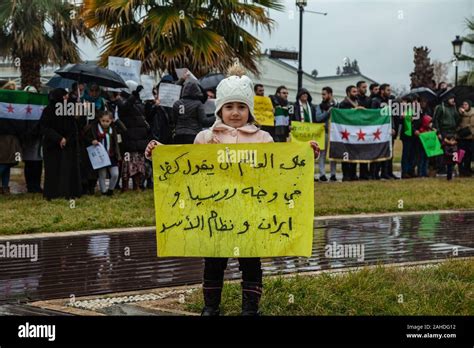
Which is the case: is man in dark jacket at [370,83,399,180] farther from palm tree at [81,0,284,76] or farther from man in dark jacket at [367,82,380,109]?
palm tree at [81,0,284,76]

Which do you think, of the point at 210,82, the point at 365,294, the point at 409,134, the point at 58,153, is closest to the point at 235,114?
the point at 365,294

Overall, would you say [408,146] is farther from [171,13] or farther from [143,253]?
[143,253]

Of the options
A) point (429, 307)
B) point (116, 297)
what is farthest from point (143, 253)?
point (429, 307)

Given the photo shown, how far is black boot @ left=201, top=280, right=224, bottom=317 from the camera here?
5621 millimetres

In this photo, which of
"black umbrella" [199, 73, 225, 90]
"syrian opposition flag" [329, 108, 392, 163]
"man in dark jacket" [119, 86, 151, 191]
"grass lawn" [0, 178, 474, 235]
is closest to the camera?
"grass lawn" [0, 178, 474, 235]

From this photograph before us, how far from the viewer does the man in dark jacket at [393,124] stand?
19.0 metres

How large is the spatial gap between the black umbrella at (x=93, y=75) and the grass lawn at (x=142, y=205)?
6.41ft

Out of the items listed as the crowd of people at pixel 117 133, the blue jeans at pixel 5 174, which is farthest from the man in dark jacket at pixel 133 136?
the blue jeans at pixel 5 174

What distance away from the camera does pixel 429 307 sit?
5641mm

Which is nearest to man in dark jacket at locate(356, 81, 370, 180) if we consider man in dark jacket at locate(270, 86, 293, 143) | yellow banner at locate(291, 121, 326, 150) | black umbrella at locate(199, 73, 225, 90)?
yellow banner at locate(291, 121, 326, 150)

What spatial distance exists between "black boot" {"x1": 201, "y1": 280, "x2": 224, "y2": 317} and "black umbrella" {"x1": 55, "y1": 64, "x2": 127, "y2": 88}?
9.34 metres

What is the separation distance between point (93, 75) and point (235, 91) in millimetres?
9118

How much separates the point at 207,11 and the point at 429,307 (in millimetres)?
13907

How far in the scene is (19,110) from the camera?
14352 millimetres
